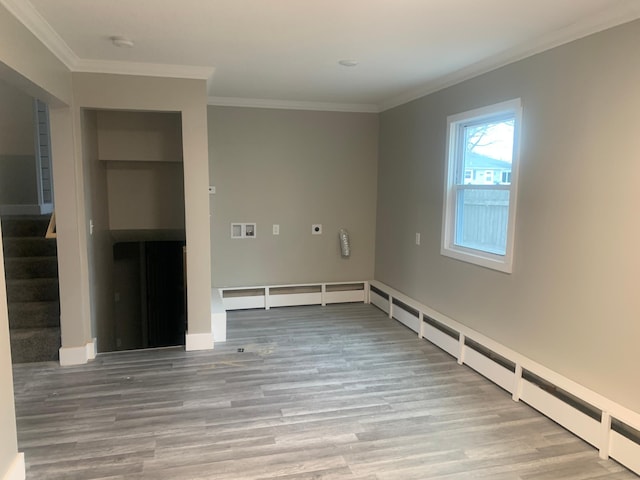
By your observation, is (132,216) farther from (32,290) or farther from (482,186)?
(482,186)

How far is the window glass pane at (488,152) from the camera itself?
3.50 meters

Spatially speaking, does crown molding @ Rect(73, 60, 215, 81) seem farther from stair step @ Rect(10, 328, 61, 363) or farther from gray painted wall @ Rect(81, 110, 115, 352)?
stair step @ Rect(10, 328, 61, 363)

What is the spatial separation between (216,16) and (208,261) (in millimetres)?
A: 2163

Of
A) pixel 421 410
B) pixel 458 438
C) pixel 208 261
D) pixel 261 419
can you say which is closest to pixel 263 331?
pixel 208 261

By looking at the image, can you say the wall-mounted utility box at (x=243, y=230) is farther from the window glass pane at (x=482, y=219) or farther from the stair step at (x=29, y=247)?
the window glass pane at (x=482, y=219)

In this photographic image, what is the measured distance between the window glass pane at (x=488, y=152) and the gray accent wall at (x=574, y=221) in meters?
0.21

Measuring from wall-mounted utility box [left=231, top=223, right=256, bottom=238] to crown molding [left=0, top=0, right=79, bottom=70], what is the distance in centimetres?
239

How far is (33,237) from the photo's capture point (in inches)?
191

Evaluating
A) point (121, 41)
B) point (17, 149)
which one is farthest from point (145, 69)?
point (17, 149)

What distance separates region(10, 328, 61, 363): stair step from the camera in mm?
3770

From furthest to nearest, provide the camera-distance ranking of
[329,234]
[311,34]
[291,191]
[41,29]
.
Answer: [329,234], [291,191], [311,34], [41,29]

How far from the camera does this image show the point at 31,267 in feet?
14.9

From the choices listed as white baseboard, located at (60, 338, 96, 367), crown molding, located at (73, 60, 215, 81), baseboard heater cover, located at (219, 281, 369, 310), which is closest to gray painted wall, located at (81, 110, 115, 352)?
white baseboard, located at (60, 338, 96, 367)

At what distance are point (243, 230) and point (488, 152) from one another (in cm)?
293
